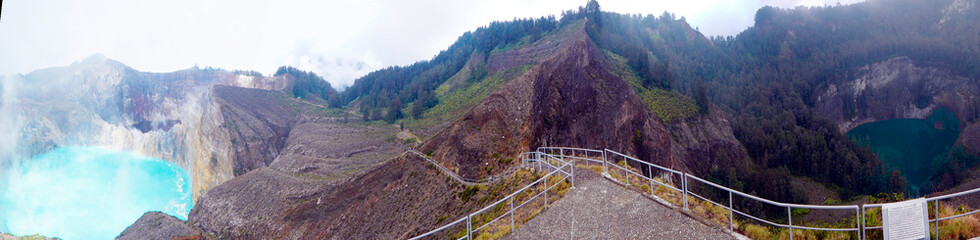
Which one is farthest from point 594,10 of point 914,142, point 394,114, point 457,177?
point 457,177

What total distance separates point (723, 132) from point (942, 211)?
6042 centimetres

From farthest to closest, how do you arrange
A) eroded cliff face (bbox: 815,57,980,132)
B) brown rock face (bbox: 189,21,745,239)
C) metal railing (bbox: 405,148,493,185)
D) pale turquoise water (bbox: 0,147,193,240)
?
eroded cliff face (bbox: 815,57,980,132)
pale turquoise water (bbox: 0,147,193,240)
brown rock face (bbox: 189,21,745,239)
metal railing (bbox: 405,148,493,185)

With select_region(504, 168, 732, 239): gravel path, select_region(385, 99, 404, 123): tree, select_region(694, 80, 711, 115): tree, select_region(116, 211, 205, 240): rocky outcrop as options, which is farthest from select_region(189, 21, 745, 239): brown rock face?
select_region(504, 168, 732, 239): gravel path

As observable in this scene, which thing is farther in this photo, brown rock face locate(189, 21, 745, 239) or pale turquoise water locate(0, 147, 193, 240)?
pale turquoise water locate(0, 147, 193, 240)

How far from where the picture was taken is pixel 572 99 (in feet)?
145

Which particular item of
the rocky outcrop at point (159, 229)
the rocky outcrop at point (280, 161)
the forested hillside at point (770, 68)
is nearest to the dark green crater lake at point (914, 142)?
the forested hillside at point (770, 68)

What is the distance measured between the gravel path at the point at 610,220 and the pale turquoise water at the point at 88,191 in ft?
154

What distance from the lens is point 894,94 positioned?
8719 cm

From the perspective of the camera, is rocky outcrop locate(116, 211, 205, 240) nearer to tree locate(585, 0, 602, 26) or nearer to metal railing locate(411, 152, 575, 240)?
metal railing locate(411, 152, 575, 240)

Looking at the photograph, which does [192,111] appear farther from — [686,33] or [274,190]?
[686,33]

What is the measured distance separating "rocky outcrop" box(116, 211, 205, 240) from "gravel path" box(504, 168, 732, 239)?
5079cm

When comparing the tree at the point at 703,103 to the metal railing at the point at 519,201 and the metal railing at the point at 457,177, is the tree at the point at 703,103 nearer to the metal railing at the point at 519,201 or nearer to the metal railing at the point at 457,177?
the metal railing at the point at 457,177

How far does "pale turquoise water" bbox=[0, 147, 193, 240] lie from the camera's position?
41188mm

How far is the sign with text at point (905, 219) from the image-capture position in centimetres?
628
